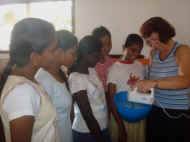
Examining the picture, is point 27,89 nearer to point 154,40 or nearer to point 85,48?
point 85,48

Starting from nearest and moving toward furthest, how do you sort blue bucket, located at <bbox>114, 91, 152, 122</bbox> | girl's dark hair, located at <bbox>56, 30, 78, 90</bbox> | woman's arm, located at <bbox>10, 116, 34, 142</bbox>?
woman's arm, located at <bbox>10, 116, 34, 142</bbox> → girl's dark hair, located at <bbox>56, 30, 78, 90</bbox> → blue bucket, located at <bbox>114, 91, 152, 122</bbox>

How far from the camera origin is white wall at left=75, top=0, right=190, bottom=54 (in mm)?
3123

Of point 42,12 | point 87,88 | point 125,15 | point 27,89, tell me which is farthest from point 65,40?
point 42,12

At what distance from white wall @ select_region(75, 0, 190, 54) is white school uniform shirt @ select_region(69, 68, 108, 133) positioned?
170 cm

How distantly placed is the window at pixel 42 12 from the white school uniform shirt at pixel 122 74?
1.49m

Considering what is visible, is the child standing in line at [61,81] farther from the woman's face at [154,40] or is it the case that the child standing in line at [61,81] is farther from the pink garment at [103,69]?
the pink garment at [103,69]

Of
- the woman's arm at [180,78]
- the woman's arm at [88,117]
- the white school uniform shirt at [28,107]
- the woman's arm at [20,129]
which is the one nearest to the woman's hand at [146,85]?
the woman's arm at [180,78]

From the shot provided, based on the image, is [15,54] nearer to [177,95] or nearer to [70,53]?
[70,53]

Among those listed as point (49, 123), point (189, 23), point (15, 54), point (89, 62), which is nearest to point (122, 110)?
point (89, 62)

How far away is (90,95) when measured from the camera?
5.30 ft

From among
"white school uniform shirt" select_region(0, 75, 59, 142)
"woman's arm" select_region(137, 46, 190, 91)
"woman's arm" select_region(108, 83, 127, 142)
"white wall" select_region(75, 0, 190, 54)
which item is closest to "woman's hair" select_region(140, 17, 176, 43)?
"woman's arm" select_region(137, 46, 190, 91)

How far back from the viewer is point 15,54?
1078mm

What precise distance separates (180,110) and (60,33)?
0.87 metres

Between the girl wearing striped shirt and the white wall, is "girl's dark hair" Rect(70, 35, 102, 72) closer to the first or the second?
the girl wearing striped shirt
